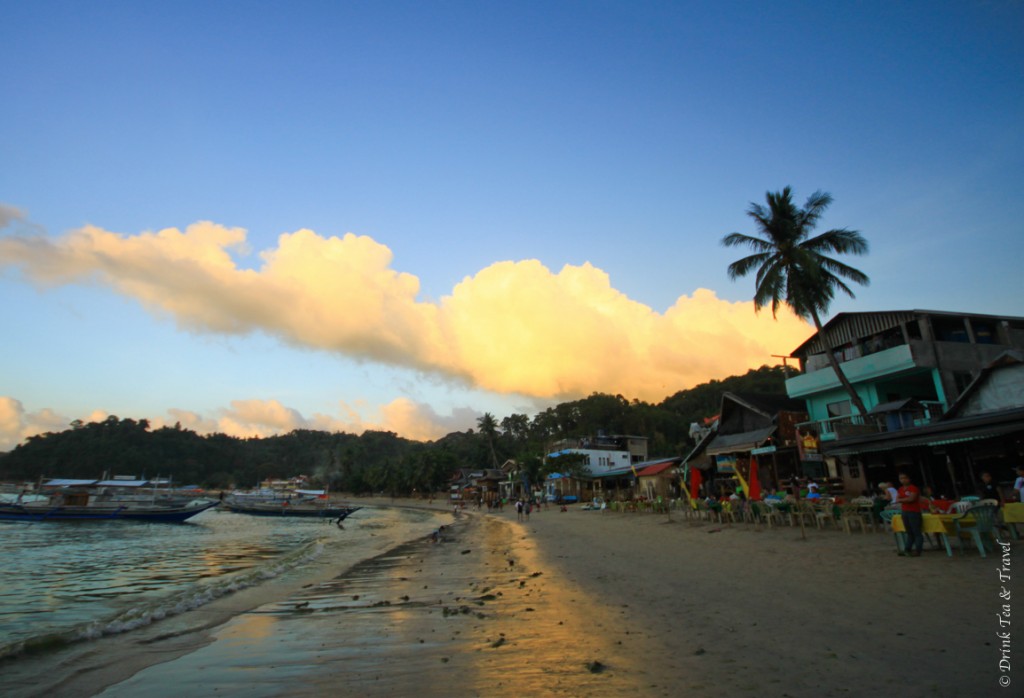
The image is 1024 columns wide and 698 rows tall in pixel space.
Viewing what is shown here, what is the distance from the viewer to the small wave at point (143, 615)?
26.6 feet

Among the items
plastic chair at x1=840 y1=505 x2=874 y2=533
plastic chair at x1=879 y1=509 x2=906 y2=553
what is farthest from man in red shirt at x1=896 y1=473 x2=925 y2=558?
plastic chair at x1=840 y1=505 x2=874 y2=533

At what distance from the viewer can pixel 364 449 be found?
148 metres

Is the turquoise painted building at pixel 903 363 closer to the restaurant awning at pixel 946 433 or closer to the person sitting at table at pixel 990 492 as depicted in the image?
the restaurant awning at pixel 946 433

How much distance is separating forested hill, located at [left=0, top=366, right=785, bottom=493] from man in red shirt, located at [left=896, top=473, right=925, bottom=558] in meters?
34.3

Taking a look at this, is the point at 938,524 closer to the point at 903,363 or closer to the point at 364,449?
the point at 903,363

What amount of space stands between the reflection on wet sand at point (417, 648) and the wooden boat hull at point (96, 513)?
4944 centimetres

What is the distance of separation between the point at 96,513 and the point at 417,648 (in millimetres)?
58067

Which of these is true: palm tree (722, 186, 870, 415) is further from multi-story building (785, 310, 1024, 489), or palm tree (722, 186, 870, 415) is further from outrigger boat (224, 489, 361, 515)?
outrigger boat (224, 489, 361, 515)

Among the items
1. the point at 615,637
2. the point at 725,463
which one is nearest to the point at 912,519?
the point at 615,637

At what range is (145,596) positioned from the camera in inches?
505

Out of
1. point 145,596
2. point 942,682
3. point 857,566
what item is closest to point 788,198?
point 857,566

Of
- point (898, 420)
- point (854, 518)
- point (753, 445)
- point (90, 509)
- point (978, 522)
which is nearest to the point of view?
point (978, 522)

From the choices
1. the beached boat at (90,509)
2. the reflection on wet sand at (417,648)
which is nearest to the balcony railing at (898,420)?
the reflection on wet sand at (417,648)

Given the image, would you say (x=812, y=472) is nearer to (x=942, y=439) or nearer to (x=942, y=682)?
(x=942, y=439)
